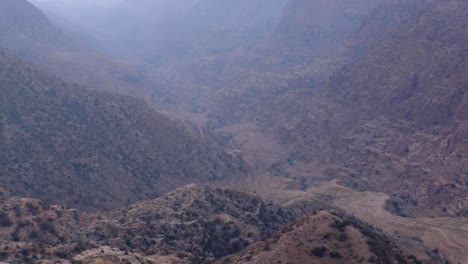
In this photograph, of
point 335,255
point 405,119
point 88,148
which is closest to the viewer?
point 335,255

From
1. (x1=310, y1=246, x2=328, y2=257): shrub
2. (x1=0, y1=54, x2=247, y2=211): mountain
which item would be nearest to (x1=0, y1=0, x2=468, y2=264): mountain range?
(x1=310, y1=246, x2=328, y2=257): shrub

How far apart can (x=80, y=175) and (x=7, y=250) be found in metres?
44.5

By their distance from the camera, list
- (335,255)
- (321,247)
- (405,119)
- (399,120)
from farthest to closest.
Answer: (399,120) < (405,119) < (321,247) < (335,255)

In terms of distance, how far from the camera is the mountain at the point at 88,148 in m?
94.8

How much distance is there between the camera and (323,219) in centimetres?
5984

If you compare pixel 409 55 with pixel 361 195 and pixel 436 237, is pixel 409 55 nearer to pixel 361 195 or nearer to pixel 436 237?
pixel 361 195

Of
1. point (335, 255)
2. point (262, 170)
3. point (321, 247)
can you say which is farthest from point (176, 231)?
point (262, 170)

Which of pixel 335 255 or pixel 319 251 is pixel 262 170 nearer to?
pixel 319 251

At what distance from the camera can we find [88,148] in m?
107

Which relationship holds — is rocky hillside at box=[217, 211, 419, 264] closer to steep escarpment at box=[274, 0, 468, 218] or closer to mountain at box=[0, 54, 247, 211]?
mountain at box=[0, 54, 247, 211]

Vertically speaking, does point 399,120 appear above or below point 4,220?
above

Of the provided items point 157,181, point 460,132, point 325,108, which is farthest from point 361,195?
point 325,108

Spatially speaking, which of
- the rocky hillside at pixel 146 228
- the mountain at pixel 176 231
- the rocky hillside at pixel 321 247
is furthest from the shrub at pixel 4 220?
the rocky hillside at pixel 321 247

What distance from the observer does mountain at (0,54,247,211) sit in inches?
3730
